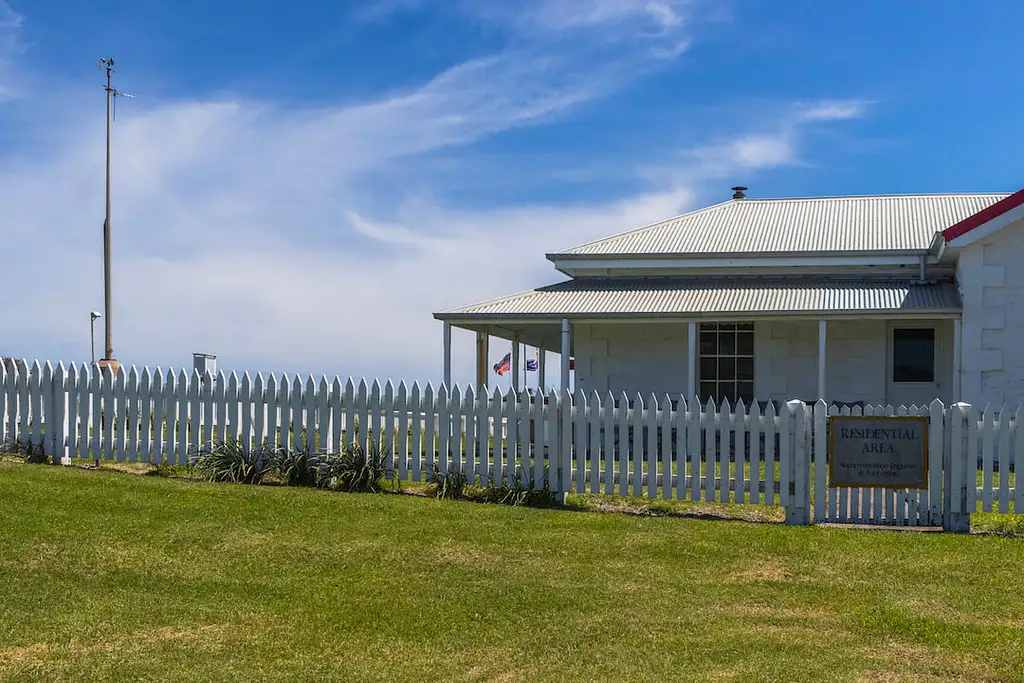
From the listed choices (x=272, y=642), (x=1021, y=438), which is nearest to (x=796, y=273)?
(x=1021, y=438)

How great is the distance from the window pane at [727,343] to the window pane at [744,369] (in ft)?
0.85

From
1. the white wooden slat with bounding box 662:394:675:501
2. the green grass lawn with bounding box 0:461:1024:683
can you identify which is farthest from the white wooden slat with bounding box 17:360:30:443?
the white wooden slat with bounding box 662:394:675:501

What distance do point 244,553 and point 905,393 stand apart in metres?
16.1

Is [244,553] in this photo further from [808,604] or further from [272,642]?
[808,604]

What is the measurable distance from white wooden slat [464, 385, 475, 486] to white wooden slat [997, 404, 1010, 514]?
17.6 ft

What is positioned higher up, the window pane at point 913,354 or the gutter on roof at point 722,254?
the gutter on roof at point 722,254

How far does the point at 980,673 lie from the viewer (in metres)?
6.08

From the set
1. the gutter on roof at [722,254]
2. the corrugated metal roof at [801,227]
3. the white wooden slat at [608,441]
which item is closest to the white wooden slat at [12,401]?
the white wooden slat at [608,441]

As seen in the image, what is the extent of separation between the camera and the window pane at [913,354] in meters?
21.0

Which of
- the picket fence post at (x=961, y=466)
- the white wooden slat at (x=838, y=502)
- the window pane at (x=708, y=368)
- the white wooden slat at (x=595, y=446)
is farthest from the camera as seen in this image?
the window pane at (x=708, y=368)

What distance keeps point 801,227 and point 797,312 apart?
5.81m

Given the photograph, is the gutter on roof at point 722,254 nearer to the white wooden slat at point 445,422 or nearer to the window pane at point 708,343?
the window pane at point 708,343

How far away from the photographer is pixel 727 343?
22.1 m

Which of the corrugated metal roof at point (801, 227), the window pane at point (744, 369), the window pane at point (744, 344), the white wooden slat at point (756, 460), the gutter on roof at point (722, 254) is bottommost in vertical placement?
the white wooden slat at point (756, 460)
